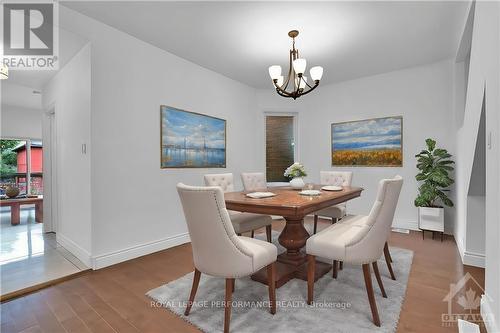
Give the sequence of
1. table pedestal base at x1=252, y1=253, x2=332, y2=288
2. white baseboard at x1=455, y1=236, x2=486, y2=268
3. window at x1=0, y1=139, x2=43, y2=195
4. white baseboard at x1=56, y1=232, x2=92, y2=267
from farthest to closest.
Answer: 1. window at x1=0, y1=139, x2=43, y2=195
2. white baseboard at x1=56, y1=232, x2=92, y2=267
3. white baseboard at x1=455, y1=236, x2=486, y2=268
4. table pedestal base at x1=252, y1=253, x2=332, y2=288

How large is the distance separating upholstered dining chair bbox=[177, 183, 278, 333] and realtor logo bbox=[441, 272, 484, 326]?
1.39 metres

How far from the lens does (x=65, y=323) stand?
167 cm

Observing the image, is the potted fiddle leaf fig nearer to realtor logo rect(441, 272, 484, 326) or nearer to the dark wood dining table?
realtor logo rect(441, 272, 484, 326)

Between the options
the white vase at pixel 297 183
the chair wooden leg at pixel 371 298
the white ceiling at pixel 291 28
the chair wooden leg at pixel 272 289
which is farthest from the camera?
the white vase at pixel 297 183

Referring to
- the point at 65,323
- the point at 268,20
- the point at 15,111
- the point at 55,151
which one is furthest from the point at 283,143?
the point at 15,111

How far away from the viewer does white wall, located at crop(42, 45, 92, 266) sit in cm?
262

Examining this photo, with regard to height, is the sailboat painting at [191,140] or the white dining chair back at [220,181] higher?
the sailboat painting at [191,140]

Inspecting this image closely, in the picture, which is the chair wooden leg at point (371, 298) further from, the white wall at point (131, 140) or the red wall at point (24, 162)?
the red wall at point (24, 162)

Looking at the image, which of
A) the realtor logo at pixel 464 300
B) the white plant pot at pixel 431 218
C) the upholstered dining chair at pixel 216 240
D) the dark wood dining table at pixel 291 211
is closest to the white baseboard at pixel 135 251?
the dark wood dining table at pixel 291 211

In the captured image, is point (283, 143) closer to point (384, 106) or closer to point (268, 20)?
point (384, 106)

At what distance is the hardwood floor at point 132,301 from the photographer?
5.32 feet

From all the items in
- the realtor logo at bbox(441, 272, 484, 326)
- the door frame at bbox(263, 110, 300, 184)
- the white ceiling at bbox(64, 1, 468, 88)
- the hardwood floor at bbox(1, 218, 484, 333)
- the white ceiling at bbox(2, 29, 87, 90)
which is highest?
the white ceiling at bbox(64, 1, 468, 88)

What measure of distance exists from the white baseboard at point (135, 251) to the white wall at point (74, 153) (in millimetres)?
122

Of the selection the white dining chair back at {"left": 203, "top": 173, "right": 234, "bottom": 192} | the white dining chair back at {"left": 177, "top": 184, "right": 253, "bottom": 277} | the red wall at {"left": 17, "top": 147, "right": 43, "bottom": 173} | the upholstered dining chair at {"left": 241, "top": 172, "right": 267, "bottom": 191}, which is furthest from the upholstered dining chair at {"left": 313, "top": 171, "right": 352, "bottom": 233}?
the red wall at {"left": 17, "top": 147, "right": 43, "bottom": 173}
